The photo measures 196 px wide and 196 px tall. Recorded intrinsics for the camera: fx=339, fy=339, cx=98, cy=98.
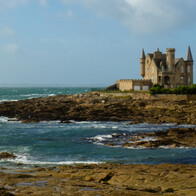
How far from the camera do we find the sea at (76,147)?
71.2ft

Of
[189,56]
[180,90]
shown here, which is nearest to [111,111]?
[180,90]

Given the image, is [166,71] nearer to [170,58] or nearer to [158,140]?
[170,58]

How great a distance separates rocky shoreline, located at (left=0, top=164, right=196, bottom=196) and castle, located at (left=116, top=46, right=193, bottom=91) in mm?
48833

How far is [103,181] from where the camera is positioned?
1557 cm

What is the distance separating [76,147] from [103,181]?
36.8 ft

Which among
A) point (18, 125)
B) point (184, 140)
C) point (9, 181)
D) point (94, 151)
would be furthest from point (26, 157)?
point (18, 125)

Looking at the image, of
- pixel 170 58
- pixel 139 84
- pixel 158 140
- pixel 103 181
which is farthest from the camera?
pixel 139 84

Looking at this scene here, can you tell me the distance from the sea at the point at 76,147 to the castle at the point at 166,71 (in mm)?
27827

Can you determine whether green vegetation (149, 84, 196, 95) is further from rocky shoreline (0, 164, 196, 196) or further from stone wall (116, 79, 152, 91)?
rocky shoreline (0, 164, 196, 196)

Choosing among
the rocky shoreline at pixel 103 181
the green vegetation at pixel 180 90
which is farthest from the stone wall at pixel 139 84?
the rocky shoreline at pixel 103 181

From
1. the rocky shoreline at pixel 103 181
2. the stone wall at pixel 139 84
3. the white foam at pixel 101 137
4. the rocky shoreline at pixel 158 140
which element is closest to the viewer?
the rocky shoreline at pixel 103 181

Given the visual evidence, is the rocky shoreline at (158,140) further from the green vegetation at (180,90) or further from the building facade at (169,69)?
the building facade at (169,69)

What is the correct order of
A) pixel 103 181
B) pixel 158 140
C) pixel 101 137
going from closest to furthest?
pixel 103 181 → pixel 158 140 → pixel 101 137

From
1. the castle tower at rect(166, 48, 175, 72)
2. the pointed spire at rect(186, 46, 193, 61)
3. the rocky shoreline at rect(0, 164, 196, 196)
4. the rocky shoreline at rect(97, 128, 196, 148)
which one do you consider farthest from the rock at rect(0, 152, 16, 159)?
the pointed spire at rect(186, 46, 193, 61)
